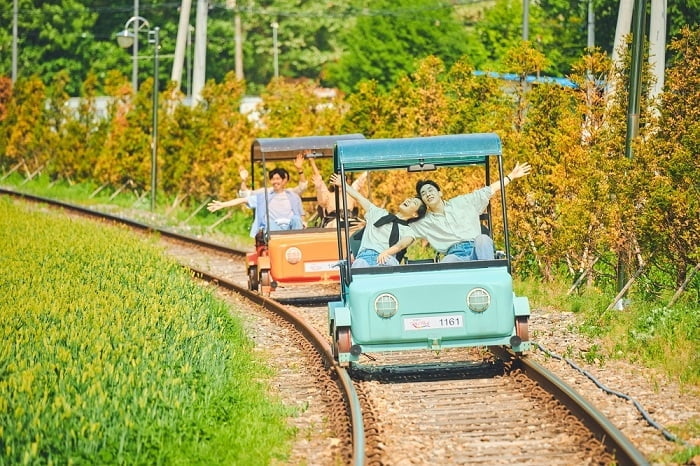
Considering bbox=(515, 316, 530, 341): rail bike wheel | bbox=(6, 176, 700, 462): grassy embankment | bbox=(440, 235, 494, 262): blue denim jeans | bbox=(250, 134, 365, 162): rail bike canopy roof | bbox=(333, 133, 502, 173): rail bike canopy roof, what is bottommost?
bbox=(6, 176, 700, 462): grassy embankment

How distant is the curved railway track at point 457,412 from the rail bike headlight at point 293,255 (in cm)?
290

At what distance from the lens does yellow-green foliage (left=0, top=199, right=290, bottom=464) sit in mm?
9344

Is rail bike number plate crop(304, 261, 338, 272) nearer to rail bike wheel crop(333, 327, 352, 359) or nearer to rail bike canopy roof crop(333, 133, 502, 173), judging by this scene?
rail bike canopy roof crop(333, 133, 502, 173)

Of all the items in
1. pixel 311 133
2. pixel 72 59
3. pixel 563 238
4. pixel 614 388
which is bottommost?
pixel 614 388

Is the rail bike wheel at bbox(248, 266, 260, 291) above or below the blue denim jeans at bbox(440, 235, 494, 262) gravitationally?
below

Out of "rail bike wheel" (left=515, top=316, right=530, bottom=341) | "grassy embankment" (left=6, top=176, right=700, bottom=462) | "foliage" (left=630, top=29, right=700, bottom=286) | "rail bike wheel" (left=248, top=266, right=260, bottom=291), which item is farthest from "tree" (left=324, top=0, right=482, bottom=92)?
"rail bike wheel" (left=515, top=316, right=530, bottom=341)

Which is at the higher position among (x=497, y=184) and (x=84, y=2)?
(x=84, y=2)

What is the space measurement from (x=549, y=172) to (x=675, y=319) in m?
5.32

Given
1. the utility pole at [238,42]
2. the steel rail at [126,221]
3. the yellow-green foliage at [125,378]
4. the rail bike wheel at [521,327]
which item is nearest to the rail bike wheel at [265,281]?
the yellow-green foliage at [125,378]

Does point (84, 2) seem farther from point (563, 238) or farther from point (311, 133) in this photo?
point (563, 238)

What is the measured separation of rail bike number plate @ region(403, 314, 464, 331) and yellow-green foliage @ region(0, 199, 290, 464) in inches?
57.4

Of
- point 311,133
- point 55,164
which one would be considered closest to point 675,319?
point 311,133

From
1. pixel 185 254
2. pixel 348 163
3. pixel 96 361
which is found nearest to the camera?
pixel 96 361

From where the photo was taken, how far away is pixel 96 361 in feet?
35.4
